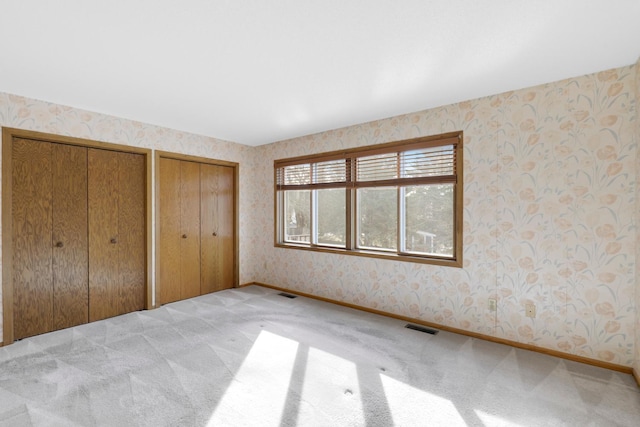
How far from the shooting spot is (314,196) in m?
4.64

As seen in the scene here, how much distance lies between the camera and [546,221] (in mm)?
2730

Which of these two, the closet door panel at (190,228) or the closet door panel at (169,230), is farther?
the closet door panel at (190,228)

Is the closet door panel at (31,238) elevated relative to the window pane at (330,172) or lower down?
lower down

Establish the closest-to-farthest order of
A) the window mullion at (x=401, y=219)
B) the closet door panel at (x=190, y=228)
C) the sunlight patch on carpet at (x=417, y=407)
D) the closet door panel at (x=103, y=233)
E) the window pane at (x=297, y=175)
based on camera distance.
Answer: the sunlight patch on carpet at (x=417, y=407)
the closet door panel at (x=103, y=233)
the window mullion at (x=401, y=219)
the closet door panel at (x=190, y=228)
the window pane at (x=297, y=175)

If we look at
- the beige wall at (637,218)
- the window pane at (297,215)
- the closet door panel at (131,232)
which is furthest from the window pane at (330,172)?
the beige wall at (637,218)

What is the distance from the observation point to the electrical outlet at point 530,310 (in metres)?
2.79

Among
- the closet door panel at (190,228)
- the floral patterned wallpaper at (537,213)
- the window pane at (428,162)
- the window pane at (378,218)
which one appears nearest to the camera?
the floral patterned wallpaper at (537,213)

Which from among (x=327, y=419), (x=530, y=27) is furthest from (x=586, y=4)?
(x=327, y=419)

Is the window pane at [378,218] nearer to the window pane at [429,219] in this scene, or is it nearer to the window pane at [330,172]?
the window pane at [429,219]

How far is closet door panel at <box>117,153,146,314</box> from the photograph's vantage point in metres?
3.81

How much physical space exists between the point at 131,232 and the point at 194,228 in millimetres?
858

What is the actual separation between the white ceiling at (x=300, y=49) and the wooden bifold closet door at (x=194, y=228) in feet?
4.33

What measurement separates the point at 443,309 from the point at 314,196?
2.37 m

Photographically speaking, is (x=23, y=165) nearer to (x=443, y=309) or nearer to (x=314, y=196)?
(x=314, y=196)
